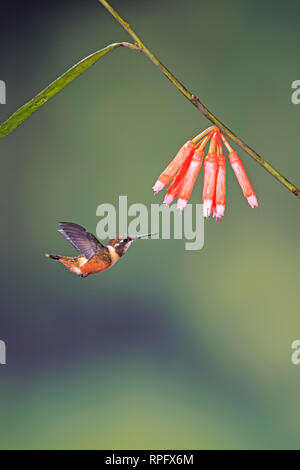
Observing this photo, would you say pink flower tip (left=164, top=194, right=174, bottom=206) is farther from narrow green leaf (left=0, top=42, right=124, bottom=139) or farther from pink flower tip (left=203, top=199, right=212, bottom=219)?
narrow green leaf (left=0, top=42, right=124, bottom=139)

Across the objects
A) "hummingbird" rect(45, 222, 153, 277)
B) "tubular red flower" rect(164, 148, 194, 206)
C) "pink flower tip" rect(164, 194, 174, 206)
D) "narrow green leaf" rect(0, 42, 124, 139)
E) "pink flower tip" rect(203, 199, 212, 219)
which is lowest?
"hummingbird" rect(45, 222, 153, 277)

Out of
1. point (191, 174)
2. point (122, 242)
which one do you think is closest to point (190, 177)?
point (191, 174)

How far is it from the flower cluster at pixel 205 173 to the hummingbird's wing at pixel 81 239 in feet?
0.37

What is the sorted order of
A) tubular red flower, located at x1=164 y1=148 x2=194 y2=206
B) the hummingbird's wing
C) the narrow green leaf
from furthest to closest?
tubular red flower, located at x1=164 y1=148 x2=194 y2=206
the hummingbird's wing
the narrow green leaf

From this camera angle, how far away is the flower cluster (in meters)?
0.68

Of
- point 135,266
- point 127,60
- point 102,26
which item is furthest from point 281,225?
point 102,26

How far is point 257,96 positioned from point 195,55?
0.97ft

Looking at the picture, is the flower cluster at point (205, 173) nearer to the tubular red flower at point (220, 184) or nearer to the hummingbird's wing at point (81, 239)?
the tubular red flower at point (220, 184)

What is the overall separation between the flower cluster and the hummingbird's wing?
11cm

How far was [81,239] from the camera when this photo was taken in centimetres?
65

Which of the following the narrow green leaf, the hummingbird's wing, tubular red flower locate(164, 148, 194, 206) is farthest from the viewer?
tubular red flower locate(164, 148, 194, 206)

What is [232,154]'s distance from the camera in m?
0.69

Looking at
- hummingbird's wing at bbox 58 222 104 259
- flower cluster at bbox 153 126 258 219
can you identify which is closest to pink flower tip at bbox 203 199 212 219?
flower cluster at bbox 153 126 258 219

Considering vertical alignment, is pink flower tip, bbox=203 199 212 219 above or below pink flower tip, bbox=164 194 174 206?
below
